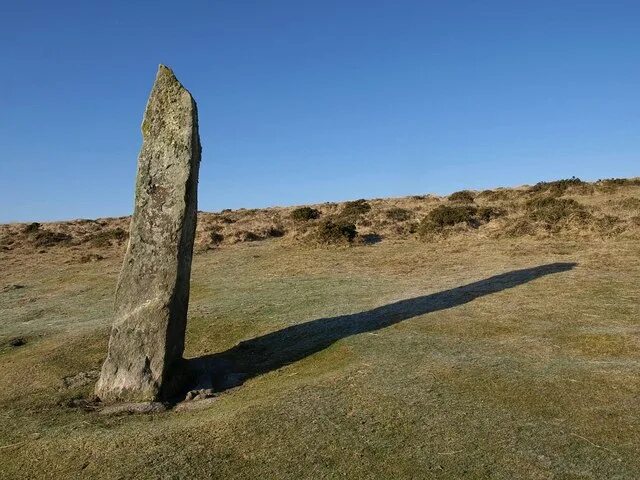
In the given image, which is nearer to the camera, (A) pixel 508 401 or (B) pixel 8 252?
(A) pixel 508 401

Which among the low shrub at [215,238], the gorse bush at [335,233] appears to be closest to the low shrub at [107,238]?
the low shrub at [215,238]

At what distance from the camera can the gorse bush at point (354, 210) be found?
35428mm

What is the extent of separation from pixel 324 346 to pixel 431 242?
51.6 feet

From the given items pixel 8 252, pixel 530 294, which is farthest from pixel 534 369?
pixel 8 252

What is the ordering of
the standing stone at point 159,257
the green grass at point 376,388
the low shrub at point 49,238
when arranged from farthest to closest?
the low shrub at point 49,238, the standing stone at point 159,257, the green grass at point 376,388

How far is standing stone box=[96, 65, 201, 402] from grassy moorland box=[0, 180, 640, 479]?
1132 mm

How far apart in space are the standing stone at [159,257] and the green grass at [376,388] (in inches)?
47.8

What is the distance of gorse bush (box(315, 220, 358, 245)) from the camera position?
2850 centimetres

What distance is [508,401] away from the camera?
9.05m

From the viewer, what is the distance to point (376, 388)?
32.4 feet

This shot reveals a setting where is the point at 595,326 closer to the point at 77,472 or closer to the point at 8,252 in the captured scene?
the point at 77,472

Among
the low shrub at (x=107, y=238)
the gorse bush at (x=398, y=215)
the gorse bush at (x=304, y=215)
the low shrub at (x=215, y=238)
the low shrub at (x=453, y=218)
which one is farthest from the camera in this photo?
the gorse bush at (x=304, y=215)

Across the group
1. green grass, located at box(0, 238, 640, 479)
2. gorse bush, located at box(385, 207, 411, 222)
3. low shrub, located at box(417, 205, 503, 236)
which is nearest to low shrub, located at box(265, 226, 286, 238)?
gorse bush, located at box(385, 207, 411, 222)

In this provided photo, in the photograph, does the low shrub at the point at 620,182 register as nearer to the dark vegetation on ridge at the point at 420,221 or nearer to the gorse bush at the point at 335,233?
the dark vegetation on ridge at the point at 420,221
